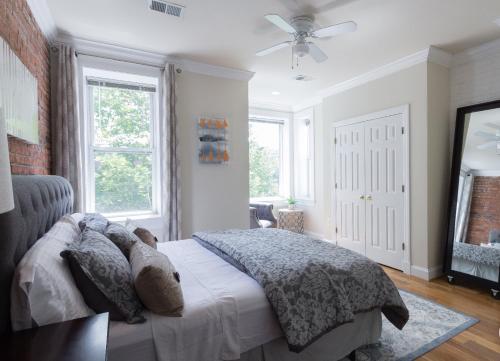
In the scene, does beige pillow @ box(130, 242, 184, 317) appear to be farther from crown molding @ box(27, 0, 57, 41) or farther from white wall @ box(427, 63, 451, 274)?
white wall @ box(427, 63, 451, 274)

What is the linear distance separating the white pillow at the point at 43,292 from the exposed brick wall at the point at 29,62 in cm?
100

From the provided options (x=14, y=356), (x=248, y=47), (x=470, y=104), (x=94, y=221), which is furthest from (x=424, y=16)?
(x=14, y=356)

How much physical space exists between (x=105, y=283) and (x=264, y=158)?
4746 millimetres


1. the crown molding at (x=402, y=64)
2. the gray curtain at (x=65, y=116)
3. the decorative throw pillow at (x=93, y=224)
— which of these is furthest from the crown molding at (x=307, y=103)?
the decorative throw pillow at (x=93, y=224)

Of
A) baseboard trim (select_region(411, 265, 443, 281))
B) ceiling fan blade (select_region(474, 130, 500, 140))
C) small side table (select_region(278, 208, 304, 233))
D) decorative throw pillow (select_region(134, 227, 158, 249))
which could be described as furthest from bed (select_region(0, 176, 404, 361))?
small side table (select_region(278, 208, 304, 233))

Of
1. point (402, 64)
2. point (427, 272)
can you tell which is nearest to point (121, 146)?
point (402, 64)

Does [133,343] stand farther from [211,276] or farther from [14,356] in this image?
[211,276]

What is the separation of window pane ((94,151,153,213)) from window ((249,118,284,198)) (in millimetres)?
2511

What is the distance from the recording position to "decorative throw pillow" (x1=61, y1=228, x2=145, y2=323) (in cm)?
128

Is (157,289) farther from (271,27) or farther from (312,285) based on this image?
(271,27)

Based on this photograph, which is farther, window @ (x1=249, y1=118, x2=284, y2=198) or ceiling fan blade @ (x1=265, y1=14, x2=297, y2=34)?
window @ (x1=249, y1=118, x2=284, y2=198)

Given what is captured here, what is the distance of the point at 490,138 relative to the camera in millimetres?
3066

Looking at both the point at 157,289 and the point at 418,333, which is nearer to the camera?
the point at 157,289

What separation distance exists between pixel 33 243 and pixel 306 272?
1.48m
